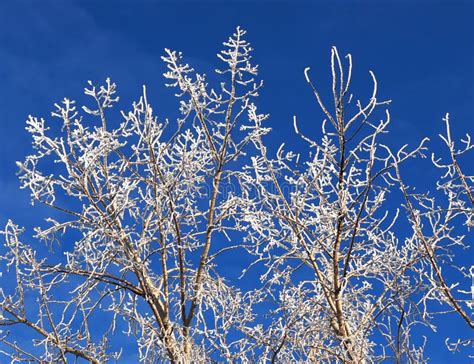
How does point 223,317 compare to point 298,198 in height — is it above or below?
below

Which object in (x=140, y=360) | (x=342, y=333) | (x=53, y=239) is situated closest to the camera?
(x=342, y=333)

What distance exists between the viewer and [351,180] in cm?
531

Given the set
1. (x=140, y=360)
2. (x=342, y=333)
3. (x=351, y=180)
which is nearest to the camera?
(x=342, y=333)

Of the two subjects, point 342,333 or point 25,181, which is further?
point 25,181

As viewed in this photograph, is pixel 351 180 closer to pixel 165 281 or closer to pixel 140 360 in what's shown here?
pixel 165 281

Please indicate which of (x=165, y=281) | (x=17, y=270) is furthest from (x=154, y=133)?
(x=17, y=270)

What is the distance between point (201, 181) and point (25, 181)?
182 centimetres

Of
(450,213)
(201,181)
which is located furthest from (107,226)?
(450,213)

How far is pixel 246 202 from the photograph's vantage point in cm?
622

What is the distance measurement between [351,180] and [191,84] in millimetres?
2011

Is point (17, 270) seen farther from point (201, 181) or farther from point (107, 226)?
point (201, 181)

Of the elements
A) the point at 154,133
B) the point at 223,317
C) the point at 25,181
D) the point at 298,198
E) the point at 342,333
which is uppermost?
the point at 154,133

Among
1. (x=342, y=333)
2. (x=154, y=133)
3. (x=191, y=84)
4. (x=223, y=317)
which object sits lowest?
(x=342, y=333)

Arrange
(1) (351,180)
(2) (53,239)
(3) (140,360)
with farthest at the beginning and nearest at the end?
(2) (53,239) < (3) (140,360) < (1) (351,180)
